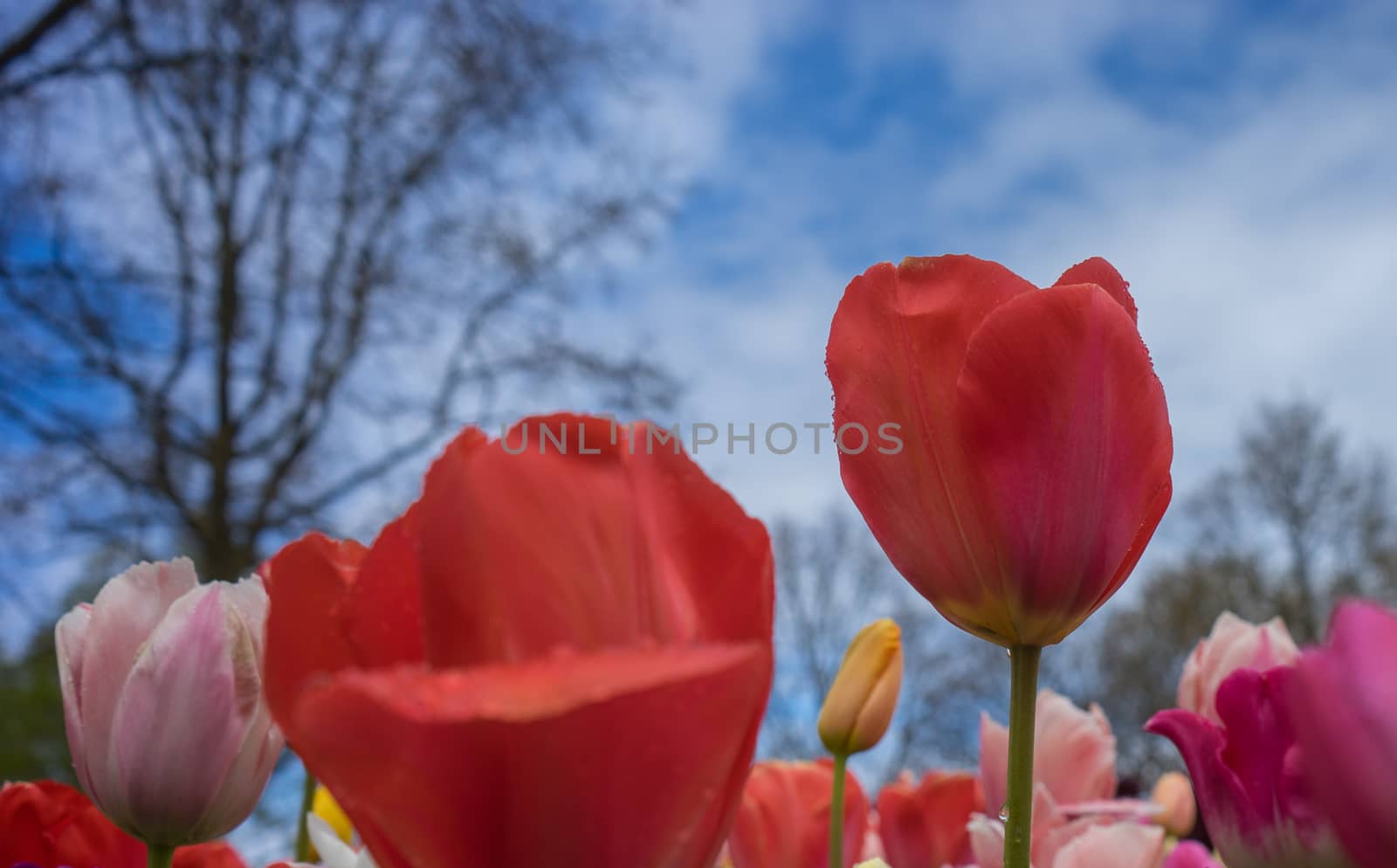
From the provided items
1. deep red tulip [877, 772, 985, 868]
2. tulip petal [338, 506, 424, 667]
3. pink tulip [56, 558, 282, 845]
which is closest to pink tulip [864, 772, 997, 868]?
deep red tulip [877, 772, 985, 868]

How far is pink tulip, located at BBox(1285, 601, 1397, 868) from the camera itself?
0.66ft

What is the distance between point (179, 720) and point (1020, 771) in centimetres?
30

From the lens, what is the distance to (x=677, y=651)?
0.66 feet

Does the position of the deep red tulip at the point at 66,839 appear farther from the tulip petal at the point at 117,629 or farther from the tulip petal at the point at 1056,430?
the tulip petal at the point at 1056,430

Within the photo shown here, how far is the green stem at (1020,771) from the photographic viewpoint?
322 millimetres

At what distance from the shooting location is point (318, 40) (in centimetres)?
519

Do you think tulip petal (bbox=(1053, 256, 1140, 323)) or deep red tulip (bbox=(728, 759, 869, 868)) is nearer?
tulip petal (bbox=(1053, 256, 1140, 323))

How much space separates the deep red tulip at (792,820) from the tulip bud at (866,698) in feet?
0.09

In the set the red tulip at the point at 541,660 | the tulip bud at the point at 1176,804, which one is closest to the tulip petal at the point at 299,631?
the red tulip at the point at 541,660

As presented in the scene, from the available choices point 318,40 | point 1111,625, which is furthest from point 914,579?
point 1111,625

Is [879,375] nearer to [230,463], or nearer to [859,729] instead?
[859,729]

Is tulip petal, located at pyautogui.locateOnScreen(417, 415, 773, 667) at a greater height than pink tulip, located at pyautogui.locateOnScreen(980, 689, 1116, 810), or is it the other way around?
tulip petal, located at pyautogui.locateOnScreen(417, 415, 773, 667)

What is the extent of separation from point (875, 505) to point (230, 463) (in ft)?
16.9

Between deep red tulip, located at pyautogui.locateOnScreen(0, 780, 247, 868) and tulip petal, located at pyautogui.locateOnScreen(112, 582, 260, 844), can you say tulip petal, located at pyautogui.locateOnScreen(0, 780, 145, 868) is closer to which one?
deep red tulip, located at pyautogui.locateOnScreen(0, 780, 247, 868)
